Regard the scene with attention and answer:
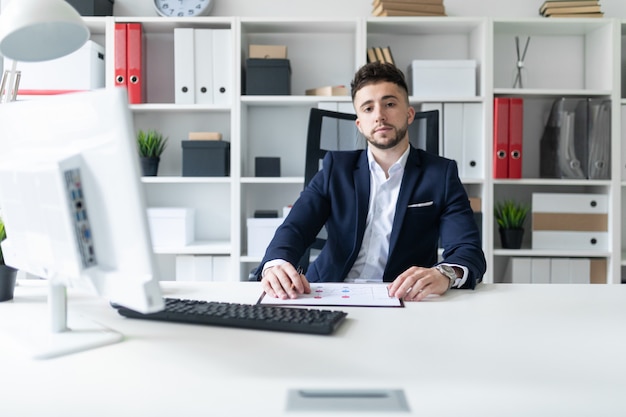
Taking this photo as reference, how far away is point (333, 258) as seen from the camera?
74.0 inches

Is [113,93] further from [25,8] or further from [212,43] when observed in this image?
[212,43]

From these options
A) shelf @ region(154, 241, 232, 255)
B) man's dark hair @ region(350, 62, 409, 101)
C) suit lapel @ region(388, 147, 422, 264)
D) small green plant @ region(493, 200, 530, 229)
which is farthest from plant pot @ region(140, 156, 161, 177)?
small green plant @ region(493, 200, 530, 229)

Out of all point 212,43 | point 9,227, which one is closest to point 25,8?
point 9,227

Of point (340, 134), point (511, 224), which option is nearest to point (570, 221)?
point (511, 224)

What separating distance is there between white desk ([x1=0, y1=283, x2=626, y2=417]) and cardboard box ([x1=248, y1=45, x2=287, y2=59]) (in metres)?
2.17

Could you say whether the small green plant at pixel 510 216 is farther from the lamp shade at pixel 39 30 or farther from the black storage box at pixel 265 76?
the lamp shade at pixel 39 30

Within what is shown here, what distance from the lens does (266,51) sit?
3.09 m

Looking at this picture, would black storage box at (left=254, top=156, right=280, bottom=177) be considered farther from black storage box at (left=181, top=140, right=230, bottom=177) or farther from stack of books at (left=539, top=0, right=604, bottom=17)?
stack of books at (left=539, top=0, right=604, bottom=17)

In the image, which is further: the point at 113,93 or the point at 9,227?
the point at 9,227

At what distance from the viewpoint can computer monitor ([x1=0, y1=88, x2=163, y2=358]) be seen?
2.51 ft

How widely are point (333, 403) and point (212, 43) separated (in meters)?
2.63

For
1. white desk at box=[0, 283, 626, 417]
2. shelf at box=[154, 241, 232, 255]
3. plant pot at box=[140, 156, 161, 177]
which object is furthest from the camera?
plant pot at box=[140, 156, 161, 177]

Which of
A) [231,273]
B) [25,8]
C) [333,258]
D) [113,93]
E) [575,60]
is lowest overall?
[231,273]

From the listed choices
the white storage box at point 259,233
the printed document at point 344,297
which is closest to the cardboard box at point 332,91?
the white storage box at point 259,233
